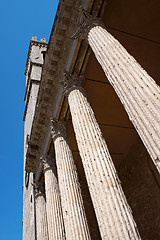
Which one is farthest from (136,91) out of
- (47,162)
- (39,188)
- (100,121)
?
(39,188)

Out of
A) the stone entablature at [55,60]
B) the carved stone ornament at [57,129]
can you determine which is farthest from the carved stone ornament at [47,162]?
the carved stone ornament at [57,129]

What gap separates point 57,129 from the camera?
9.92 m

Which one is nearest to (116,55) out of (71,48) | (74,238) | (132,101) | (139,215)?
(132,101)

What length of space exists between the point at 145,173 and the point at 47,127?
5.30m

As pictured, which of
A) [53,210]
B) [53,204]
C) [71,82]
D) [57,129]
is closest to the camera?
[71,82]

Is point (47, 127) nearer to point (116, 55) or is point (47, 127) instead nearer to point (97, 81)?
point (97, 81)

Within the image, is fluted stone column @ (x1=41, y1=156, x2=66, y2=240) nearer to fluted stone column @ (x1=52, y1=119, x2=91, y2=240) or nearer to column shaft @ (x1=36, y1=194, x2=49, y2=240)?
fluted stone column @ (x1=52, y1=119, x2=91, y2=240)

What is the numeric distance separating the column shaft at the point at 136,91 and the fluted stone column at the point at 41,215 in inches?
331

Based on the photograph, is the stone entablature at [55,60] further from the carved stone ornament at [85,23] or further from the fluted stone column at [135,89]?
the fluted stone column at [135,89]

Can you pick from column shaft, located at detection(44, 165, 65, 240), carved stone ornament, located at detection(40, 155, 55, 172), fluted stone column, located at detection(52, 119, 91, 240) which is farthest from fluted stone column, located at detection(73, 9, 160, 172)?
carved stone ornament, located at detection(40, 155, 55, 172)

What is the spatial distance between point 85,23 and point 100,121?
5.05 meters

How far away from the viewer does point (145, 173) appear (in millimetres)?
11562

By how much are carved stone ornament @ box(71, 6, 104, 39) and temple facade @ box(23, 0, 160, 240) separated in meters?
0.03

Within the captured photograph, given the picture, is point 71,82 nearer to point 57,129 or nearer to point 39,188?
point 57,129
